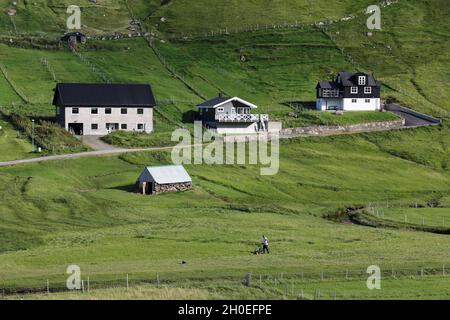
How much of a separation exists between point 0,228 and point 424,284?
1462 inches

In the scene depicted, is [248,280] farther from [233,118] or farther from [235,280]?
[233,118]

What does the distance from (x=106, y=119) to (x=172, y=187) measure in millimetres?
39537

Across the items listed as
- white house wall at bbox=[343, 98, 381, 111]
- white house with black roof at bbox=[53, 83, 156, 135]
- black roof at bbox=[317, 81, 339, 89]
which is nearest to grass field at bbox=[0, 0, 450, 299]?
white house with black roof at bbox=[53, 83, 156, 135]

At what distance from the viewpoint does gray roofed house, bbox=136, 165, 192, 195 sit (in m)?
107

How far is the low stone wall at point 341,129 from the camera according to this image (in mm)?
148125

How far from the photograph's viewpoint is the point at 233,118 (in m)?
148

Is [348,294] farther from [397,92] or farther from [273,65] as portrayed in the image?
[273,65]

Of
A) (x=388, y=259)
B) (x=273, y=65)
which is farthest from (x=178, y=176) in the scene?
(x=273, y=65)

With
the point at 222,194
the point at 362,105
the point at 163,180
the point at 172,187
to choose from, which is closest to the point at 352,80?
the point at 362,105

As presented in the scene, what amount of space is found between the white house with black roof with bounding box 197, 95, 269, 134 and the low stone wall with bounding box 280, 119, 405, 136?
433 centimetres

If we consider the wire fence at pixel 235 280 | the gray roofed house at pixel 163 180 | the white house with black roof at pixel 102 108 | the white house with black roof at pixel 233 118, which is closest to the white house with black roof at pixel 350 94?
the white house with black roof at pixel 233 118

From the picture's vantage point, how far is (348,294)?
63.2m

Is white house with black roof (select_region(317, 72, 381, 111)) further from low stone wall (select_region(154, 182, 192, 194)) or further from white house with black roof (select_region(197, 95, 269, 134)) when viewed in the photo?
low stone wall (select_region(154, 182, 192, 194))

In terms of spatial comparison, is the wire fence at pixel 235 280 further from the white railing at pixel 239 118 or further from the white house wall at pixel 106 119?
the white railing at pixel 239 118
